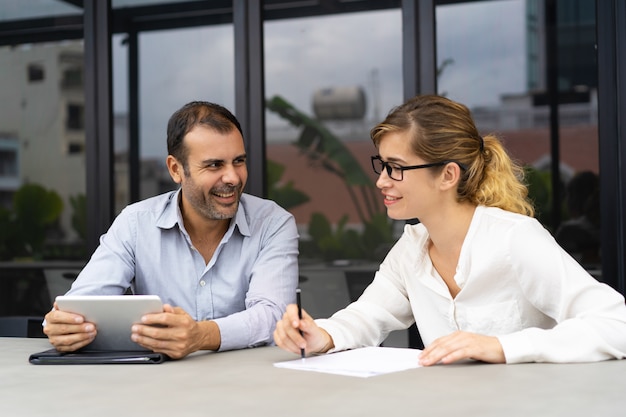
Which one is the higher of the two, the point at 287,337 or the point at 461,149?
the point at 461,149

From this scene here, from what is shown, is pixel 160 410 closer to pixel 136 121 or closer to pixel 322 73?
pixel 136 121

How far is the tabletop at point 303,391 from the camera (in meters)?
A: 1.38

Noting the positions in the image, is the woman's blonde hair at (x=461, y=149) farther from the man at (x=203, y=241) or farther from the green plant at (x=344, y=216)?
the green plant at (x=344, y=216)

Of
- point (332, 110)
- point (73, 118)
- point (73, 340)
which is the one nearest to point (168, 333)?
point (73, 340)

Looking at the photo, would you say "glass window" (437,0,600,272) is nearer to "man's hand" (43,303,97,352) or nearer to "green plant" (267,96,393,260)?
"green plant" (267,96,393,260)

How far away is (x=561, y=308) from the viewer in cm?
200

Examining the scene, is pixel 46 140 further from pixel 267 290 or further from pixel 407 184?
pixel 407 184

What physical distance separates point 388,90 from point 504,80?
1.53 m

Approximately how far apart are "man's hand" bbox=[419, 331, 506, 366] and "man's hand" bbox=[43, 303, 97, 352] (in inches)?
36.1

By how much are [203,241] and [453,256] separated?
3.03ft

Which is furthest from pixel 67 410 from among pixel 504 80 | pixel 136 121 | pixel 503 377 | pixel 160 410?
pixel 504 80

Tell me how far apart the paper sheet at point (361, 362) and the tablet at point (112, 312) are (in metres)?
0.39

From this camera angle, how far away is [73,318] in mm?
2084

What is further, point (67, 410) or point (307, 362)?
point (307, 362)
